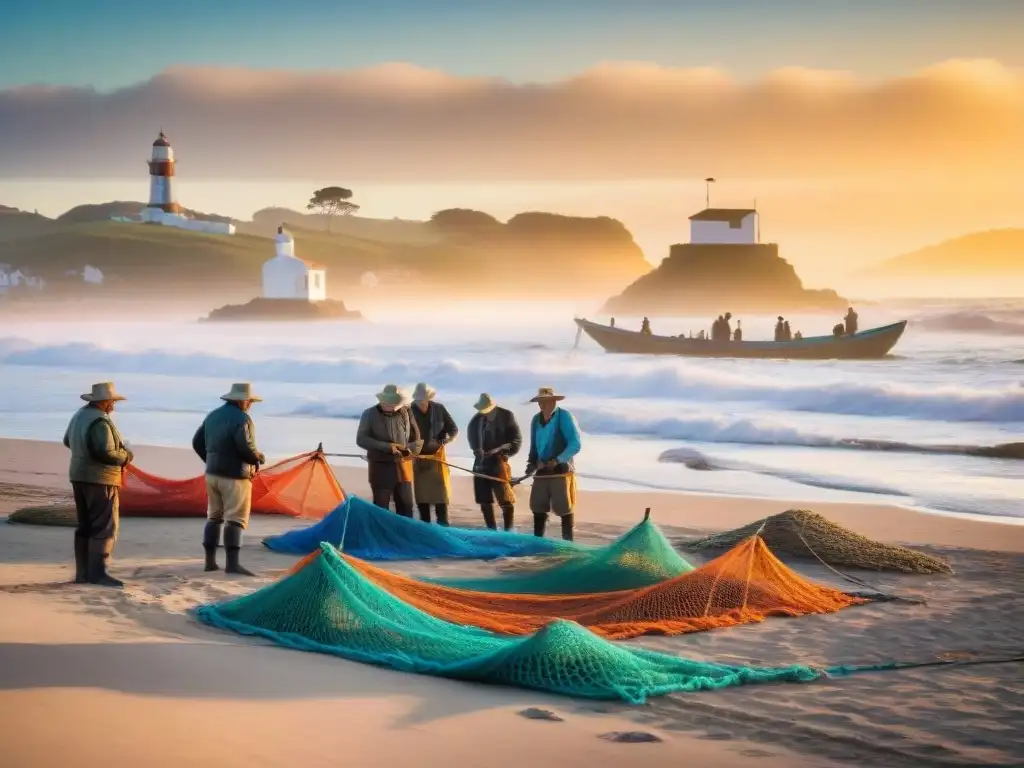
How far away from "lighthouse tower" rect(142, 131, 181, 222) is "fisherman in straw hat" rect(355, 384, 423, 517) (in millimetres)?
59483

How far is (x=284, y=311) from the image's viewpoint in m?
77.1

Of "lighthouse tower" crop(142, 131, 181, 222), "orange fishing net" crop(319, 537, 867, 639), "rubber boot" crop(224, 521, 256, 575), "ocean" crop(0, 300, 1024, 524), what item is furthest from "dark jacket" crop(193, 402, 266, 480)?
"lighthouse tower" crop(142, 131, 181, 222)

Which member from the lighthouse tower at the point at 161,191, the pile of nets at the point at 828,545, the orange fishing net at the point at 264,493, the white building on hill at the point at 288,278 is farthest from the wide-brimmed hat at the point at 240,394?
the white building on hill at the point at 288,278

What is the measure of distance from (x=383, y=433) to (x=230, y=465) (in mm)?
1739

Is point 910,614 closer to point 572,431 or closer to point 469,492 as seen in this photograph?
point 572,431

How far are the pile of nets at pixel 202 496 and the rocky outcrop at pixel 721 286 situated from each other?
176 feet

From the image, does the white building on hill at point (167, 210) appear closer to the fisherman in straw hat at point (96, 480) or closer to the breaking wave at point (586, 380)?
the breaking wave at point (586, 380)

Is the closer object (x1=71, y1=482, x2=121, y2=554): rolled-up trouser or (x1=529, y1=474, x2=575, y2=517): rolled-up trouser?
(x1=71, y1=482, x2=121, y2=554): rolled-up trouser

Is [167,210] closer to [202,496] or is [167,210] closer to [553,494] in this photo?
[202,496]

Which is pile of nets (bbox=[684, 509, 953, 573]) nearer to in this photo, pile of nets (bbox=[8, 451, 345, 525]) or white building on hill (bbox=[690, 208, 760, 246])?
pile of nets (bbox=[8, 451, 345, 525])

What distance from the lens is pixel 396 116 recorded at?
5159 centimetres

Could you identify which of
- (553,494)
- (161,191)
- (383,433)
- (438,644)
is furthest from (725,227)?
(438,644)

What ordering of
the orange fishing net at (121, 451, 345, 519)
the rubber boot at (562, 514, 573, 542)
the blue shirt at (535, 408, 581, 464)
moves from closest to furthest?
the blue shirt at (535, 408, 581, 464), the rubber boot at (562, 514, 573, 542), the orange fishing net at (121, 451, 345, 519)

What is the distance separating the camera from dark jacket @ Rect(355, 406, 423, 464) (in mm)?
10219
